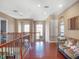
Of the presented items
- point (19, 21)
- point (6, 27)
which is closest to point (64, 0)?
point (6, 27)

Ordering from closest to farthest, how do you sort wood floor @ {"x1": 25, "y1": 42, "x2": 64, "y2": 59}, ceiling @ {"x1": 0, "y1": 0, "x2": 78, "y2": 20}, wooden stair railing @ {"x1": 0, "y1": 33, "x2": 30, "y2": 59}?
wooden stair railing @ {"x1": 0, "y1": 33, "x2": 30, "y2": 59} → ceiling @ {"x1": 0, "y1": 0, "x2": 78, "y2": 20} → wood floor @ {"x1": 25, "y1": 42, "x2": 64, "y2": 59}

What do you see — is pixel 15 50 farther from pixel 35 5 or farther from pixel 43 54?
pixel 35 5

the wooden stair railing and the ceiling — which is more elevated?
the ceiling

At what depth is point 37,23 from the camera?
616 inches

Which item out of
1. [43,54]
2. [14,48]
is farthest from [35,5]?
[43,54]

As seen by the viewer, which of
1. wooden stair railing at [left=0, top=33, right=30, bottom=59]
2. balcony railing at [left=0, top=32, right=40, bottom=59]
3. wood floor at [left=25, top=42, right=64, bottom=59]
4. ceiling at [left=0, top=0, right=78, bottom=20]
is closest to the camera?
balcony railing at [left=0, top=32, right=40, bottom=59]

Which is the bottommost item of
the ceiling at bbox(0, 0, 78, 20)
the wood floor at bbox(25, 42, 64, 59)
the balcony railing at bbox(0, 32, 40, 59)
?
the wood floor at bbox(25, 42, 64, 59)

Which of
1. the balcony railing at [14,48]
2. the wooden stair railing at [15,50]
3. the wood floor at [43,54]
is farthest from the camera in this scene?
the wood floor at [43,54]

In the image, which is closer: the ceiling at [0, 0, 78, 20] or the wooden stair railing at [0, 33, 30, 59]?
the wooden stair railing at [0, 33, 30, 59]

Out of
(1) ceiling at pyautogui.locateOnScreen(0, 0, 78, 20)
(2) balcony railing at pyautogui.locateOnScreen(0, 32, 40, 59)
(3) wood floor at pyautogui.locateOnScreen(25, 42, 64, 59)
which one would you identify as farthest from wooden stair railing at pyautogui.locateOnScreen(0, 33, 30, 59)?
(1) ceiling at pyautogui.locateOnScreen(0, 0, 78, 20)

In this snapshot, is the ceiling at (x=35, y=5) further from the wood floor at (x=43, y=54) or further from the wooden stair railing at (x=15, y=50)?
the wood floor at (x=43, y=54)

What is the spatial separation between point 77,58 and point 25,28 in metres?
11.3

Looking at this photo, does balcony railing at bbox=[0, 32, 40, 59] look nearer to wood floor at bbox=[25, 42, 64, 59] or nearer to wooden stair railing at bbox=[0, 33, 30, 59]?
wooden stair railing at bbox=[0, 33, 30, 59]

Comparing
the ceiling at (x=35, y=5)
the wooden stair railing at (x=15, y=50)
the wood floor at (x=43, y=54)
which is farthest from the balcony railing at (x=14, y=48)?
the ceiling at (x=35, y=5)
